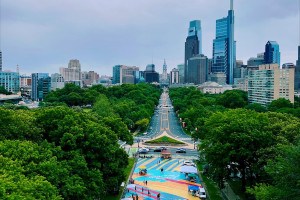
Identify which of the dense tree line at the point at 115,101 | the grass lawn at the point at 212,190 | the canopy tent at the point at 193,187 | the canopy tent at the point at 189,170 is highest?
the dense tree line at the point at 115,101

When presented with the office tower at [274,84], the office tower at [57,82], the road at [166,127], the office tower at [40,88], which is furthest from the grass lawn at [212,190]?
the office tower at [57,82]

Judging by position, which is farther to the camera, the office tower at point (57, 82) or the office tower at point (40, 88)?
the office tower at point (57, 82)

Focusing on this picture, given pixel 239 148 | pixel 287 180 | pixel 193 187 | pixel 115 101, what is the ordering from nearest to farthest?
pixel 287 180 < pixel 239 148 < pixel 193 187 < pixel 115 101

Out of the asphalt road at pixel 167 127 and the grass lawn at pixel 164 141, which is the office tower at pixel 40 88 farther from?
the grass lawn at pixel 164 141

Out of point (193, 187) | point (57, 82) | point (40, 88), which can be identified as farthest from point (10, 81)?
point (193, 187)

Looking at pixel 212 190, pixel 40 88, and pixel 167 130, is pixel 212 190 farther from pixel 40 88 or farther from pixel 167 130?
pixel 40 88

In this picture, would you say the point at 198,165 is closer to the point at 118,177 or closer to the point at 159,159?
the point at 159,159

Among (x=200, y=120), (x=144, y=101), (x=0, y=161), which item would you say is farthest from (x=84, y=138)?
(x=144, y=101)

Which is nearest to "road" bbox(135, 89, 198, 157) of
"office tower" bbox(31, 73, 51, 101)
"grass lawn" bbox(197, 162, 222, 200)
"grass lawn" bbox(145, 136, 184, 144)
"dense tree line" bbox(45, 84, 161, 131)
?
"grass lawn" bbox(145, 136, 184, 144)

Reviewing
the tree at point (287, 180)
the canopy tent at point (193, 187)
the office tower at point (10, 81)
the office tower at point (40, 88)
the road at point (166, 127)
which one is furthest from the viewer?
the office tower at point (10, 81)
